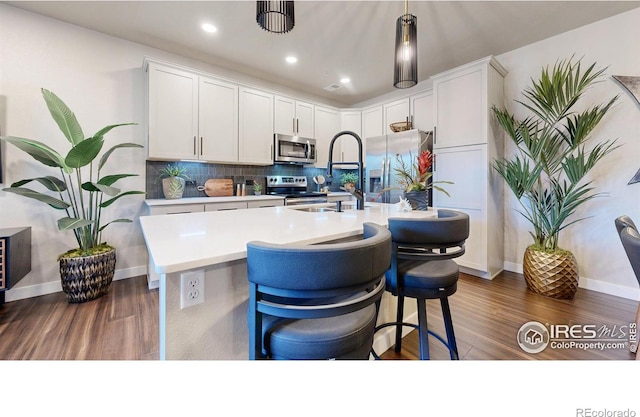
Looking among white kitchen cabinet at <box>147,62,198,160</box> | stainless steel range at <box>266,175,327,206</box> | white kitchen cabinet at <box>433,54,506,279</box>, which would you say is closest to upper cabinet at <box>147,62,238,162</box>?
white kitchen cabinet at <box>147,62,198,160</box>

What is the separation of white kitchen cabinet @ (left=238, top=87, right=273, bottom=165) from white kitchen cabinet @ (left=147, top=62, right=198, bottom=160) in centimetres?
61

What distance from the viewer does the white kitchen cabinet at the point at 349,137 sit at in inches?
191

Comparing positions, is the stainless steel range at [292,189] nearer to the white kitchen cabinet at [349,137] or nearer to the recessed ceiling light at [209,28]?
the white kitchen cabinet at [349,137]

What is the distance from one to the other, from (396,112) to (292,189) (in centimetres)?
218

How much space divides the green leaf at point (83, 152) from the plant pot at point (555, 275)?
4.27 meters

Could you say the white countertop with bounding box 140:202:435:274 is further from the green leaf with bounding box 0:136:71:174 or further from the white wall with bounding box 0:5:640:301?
the white wall with bounding box 0:5:640:301

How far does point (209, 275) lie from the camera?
95cm

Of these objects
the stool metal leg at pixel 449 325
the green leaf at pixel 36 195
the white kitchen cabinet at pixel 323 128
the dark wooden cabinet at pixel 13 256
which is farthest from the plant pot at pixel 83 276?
the white kitchen cabinet at pixel 323 128

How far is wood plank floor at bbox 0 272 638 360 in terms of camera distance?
1.68 metres

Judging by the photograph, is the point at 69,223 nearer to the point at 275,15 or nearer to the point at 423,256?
the point at 275,15

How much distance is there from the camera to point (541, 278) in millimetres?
2516
